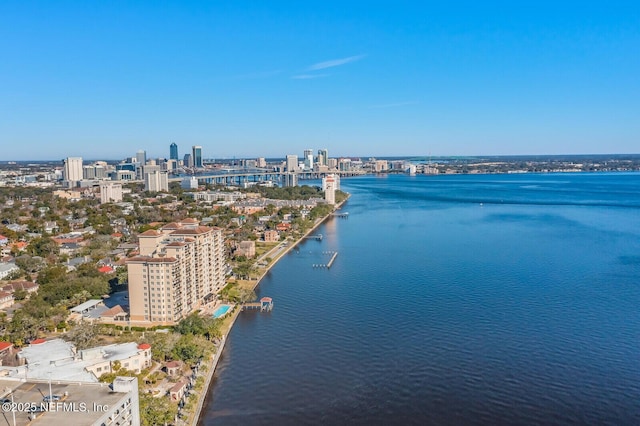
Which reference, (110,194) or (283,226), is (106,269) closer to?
(283,226)

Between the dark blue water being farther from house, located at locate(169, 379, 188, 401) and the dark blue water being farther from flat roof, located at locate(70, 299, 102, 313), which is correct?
flat roof, located at locate(70, 299, 102, 313)

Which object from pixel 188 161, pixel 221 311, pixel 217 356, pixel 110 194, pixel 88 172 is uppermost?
pixel 188 161

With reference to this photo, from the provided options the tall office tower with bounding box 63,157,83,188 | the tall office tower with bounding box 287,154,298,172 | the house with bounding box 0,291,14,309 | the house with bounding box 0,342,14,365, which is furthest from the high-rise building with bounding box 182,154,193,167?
the house with bounding box 0,342,14,365

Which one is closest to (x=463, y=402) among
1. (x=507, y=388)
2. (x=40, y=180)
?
(x=507, y=388)

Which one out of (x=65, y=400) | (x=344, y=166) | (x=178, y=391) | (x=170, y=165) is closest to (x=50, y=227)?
(x=178, y=391)

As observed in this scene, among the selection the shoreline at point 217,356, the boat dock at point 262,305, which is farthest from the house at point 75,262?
the boat dock at point 262,305

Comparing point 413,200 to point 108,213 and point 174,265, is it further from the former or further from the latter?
point 174,265

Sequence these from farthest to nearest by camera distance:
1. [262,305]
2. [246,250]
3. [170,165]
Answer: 1. [170,165]
2. [246,250]
3. [262,305]
